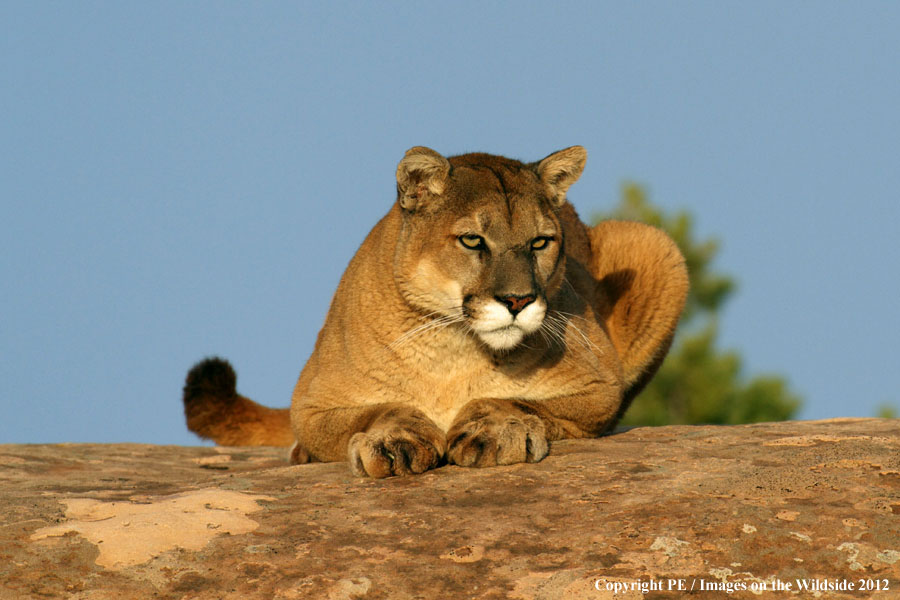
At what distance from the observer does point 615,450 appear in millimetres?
4809

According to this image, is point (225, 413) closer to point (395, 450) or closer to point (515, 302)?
point (395, 450)

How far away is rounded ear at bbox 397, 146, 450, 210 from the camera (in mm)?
5188

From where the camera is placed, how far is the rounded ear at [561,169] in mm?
5602

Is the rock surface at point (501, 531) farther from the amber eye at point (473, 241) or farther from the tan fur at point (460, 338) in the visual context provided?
the amber eye at point (473, 241)

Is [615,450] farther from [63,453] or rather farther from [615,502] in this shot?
[63,453]

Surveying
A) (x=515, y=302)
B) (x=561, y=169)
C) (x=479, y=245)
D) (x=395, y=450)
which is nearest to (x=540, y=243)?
(x=479, y=245)

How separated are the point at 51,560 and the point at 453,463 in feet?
6.12

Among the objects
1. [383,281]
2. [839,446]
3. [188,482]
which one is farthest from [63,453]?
[839,446]

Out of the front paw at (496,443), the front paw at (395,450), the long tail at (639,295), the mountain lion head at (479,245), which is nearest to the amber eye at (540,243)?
the mountain lion head at (479,245)

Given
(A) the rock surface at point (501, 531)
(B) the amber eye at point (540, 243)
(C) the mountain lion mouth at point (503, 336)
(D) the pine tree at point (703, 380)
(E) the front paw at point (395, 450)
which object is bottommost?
(A) the rock surface at point (501, 531)

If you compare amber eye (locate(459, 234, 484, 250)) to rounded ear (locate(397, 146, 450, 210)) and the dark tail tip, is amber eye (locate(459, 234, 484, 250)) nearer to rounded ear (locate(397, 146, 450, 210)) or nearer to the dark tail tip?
rounded ear (locate(397, 146, 450, 210))

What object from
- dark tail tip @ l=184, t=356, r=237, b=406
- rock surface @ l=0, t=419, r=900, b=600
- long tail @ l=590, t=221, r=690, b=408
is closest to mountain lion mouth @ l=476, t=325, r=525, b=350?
rock surface @ l=0, t=419, r=900, b=600

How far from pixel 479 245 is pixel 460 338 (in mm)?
501

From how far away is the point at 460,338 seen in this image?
5164mm
